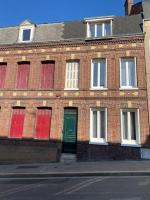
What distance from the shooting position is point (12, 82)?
1706 cm

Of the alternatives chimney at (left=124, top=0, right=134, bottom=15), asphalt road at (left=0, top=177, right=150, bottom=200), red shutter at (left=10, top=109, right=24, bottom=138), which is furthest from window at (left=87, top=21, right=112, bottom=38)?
asphalt road at (left=0, top=177, right=150, bottom=200)

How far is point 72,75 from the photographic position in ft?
53.9

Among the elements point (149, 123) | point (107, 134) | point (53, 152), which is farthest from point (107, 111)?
point (53, 152)

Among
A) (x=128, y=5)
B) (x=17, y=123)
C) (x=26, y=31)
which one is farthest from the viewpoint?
(x=128, y=5)

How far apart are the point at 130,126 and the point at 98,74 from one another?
3810 millimetres

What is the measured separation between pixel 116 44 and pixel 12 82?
7.29m

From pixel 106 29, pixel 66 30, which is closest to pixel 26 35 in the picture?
pixel 66 30

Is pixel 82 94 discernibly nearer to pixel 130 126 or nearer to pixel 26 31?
pixel 130 126

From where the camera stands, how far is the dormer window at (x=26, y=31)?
708 inches

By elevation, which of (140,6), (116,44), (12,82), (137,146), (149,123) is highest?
(140,6)

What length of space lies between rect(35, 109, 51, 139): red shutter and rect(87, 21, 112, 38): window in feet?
19.2

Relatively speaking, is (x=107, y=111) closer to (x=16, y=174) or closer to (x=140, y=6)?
(x=16, y=174)

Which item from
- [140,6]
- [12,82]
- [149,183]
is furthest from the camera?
[140,6]

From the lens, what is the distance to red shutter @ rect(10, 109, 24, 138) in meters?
16.2
